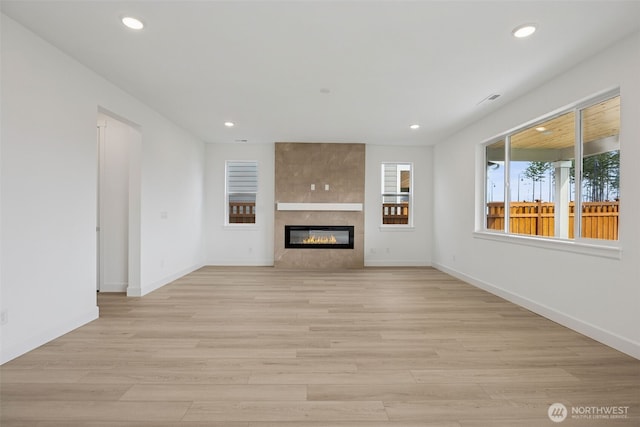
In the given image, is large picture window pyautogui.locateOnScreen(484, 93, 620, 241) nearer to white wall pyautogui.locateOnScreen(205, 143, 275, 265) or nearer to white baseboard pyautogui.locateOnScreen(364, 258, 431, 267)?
white baseboard pyautogui.locateOnScreen(364, 258, 431, 267)

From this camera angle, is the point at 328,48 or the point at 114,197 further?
the point at 114,197

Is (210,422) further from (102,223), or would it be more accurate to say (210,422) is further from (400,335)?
(102,223)

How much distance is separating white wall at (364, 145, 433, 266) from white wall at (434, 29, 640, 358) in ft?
5.13

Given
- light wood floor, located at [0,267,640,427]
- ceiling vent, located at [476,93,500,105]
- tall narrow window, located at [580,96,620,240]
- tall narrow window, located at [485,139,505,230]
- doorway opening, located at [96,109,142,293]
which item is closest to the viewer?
light wood floor, located at [0,267,640,427]

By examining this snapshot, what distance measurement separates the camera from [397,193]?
682 centimetres

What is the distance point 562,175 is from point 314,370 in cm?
329

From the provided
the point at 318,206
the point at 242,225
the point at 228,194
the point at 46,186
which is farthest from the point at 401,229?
the point at 46,186

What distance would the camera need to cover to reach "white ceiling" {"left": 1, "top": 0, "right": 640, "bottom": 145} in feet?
7.25

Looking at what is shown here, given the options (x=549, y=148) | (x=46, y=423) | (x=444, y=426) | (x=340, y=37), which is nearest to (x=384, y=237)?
(x=549, y=148)

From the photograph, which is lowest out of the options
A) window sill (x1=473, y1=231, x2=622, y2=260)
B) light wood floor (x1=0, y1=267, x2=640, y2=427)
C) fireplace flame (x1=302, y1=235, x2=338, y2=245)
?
light wood floor (x1=0, y1=267, x2=640, y2=427)

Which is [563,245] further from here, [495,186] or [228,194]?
[228,194]

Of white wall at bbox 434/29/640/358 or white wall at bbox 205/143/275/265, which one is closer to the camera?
white wall at bbox 434/29/640/358

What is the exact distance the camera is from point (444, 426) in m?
1.63

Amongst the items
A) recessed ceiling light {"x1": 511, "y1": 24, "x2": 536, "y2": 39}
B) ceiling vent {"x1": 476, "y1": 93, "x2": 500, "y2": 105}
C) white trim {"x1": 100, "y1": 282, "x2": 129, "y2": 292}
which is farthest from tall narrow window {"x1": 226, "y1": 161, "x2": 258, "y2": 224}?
recessed ceiling light {"x1": 511, "y1": 24, "x2": 536, "y2": 39}
